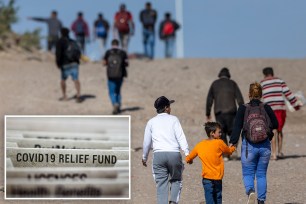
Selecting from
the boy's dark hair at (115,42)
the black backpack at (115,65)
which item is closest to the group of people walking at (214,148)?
the black backpack at (115,65)

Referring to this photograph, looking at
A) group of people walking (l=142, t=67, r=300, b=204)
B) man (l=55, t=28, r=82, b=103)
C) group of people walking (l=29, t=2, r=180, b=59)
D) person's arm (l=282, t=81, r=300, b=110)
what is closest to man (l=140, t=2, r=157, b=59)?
group of people walking (l=29, t=2, r=180, b=59)

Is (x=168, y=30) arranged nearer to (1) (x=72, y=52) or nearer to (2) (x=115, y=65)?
(1) (x=72, y=52)

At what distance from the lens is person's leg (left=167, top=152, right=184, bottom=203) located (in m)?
10.9

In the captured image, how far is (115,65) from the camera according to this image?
21.1m

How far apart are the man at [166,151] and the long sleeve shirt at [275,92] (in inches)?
226

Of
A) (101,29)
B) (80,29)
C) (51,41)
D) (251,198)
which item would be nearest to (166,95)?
(101,29)

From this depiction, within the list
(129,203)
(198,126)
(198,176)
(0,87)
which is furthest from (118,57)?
(129,203)

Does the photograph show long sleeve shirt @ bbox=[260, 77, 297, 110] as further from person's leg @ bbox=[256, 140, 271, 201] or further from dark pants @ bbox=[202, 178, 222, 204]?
dark pants @ bbox=[202, 178, 222, 204]

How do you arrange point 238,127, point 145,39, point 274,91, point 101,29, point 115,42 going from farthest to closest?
point 101,29
point 145,39
point 115,42
point 274,91
point 238,127

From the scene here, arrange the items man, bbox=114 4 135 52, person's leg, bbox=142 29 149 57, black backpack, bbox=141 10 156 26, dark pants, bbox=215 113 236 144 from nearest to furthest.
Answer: dark pants, bbox=215 113 236 144 < man, bbox=114 4 135 52 < black backpack, bbox=141 10 156 26 < person's leg, bbox=142 29 149 57

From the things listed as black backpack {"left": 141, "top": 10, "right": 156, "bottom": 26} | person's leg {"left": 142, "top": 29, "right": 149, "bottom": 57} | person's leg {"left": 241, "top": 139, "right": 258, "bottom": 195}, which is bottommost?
person's leg {"left": 241, "top": 139, "right": 258, "bottom": 195}

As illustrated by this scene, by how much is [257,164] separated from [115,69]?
9734 mm

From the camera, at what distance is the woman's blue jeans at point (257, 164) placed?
11523mm

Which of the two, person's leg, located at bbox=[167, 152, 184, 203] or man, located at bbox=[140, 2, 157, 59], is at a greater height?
man, located at bbox=[140, 2, 157, 59]
